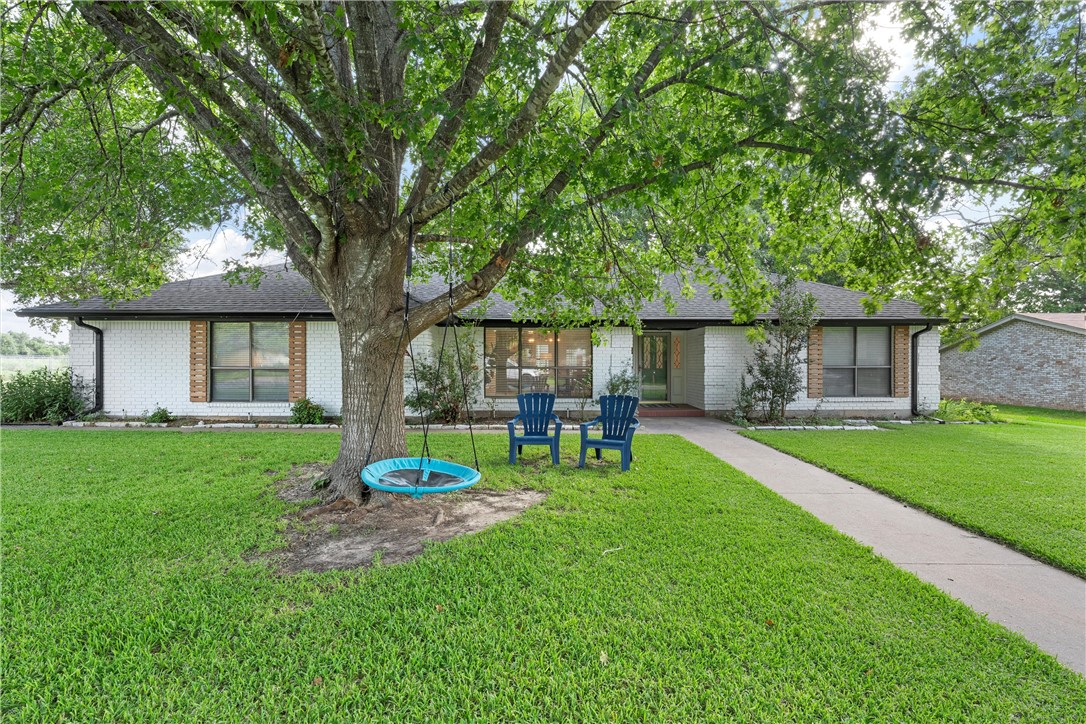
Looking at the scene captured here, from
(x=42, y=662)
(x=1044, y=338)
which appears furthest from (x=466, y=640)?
(x=1044, y=338)

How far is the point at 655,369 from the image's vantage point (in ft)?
49.1

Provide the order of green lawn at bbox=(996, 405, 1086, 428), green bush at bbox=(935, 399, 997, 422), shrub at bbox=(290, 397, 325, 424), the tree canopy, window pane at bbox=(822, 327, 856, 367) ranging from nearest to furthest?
the tree canopy, shrub at bbox=(290, 397, 325, 424), green bush at bbox=(935, 399, 997, 422), window pane at bbox=(822, 327, 856, 367), green lawn at bbox=(996, 405, 1086, 428)

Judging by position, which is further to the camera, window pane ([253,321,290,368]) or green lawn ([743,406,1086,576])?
window pane ([253,321,290,368])

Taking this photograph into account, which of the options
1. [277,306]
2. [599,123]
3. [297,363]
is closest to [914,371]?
[599,123]

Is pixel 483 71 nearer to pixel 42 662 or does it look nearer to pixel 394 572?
pixel 394 572

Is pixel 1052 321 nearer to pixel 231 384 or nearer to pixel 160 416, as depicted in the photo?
pixel 231 384

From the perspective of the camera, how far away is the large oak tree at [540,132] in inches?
135

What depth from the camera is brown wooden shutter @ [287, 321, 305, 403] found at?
11.2 metres

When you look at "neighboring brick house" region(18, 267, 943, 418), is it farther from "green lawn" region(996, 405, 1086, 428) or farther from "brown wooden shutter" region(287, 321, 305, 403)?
"green lawn" region(996, 405, 1086, 428)

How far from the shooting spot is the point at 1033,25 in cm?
391

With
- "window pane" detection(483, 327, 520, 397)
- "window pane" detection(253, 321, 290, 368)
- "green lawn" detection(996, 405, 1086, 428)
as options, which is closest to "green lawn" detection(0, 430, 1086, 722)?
"window pane" detection(253, 321, 290, 368)

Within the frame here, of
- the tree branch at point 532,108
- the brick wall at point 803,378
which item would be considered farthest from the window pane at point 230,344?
the brick wall at point 803,378

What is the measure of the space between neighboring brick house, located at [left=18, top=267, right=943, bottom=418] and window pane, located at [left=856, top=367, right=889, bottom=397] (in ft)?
0.09

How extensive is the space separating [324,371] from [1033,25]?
40.2 ft
